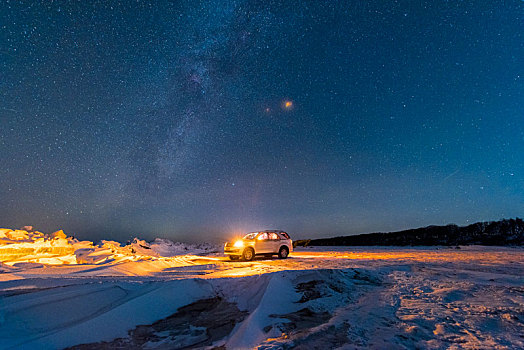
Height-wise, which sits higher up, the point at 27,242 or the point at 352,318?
the point at 27,242

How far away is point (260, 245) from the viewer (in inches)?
599

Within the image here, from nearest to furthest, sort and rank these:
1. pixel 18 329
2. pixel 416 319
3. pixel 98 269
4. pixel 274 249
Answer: pixel 18 329 → pixel 416 319 → pixel 98 269 → pixel 274 249

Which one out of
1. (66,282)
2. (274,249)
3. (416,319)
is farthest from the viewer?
(274,249)

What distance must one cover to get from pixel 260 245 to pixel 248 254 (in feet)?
2.84

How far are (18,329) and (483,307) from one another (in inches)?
286

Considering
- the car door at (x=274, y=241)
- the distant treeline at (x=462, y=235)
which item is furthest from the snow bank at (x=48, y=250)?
the distant treeline at (x=462, y=235)

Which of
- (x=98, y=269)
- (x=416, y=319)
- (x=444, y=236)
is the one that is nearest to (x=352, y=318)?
(x=416, y=319)

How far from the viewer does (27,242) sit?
12.0 m

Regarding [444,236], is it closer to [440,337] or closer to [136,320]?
[440,337]

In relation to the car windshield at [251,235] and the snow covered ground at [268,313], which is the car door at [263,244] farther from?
the snow covered ground at [268,313]

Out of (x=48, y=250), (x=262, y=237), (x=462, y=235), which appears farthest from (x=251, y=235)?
(x=462, y=235)

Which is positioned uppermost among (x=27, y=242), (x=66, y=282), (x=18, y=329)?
(x=27, y=242)

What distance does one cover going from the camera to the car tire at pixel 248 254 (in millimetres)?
14609

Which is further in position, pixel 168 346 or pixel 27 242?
pixel 27 242
